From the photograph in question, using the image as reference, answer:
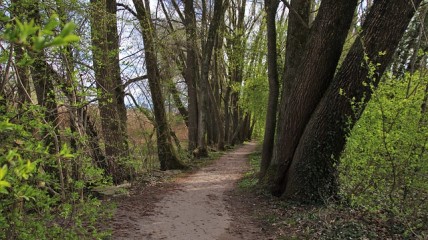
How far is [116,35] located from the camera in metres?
9.37

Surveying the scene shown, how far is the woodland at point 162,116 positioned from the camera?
3195 millimetres

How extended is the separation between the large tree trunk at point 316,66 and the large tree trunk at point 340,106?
41 cm

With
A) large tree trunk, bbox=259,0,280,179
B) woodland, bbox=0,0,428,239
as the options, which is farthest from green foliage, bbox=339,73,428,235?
large tree trunk, bbox=259,0,280,179

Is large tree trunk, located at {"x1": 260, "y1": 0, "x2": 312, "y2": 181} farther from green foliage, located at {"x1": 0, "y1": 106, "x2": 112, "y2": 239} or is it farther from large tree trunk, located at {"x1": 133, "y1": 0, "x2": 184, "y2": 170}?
green foliage, located at {"x1": 0, "y1": 106, "x2": 112, "y2": 239}

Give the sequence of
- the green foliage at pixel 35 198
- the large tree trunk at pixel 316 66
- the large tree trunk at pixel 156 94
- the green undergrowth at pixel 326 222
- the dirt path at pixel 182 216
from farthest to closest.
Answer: the large tree trunk at pixel 156 94 < the large tree trunk at pixel 316 66 < the dirt path at pixel 182 216 < the green undergrowth at pixel 326 222 < the green foliage at pixel 35 198

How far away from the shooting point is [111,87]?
8.97m

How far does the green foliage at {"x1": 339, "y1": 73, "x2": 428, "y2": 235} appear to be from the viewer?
4.99m

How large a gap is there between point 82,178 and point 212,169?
11.7 m

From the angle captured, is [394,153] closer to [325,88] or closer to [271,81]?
[325,88]

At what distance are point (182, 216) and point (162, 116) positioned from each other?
6245 millimetres

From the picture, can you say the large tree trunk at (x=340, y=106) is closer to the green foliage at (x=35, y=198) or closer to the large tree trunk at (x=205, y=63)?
the green foliage at (x=35, y=198)

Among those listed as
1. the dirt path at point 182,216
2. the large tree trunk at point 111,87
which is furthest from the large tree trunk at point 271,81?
the large tree trunk at point 111,87

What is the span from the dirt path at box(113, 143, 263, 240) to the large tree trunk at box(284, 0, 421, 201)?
5.42 ft

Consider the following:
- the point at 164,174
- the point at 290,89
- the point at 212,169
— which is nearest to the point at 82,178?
the point at 290,89
